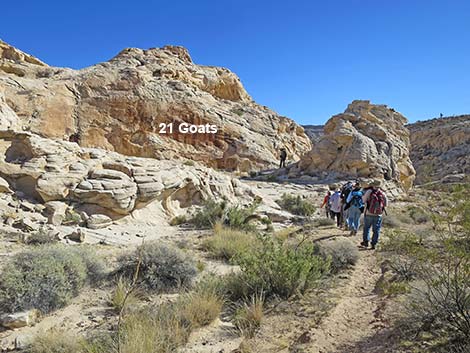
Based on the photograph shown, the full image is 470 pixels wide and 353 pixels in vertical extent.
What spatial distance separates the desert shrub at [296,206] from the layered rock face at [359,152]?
21.5 ft

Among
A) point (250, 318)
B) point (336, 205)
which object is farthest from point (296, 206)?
point (250, 318)

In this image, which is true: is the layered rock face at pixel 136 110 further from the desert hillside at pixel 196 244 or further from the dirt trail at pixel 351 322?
the dirt trail at pixel 351 322

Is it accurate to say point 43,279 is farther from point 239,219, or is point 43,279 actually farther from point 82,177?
point 239,219

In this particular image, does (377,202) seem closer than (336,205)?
Yes

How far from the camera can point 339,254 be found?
6.34m

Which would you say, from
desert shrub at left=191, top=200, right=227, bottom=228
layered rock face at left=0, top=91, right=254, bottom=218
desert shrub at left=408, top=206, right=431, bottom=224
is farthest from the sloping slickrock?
desert shrub at left=408, top=206, right=431, bottom=224

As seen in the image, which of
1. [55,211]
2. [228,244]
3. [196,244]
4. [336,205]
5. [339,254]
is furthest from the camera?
[336,205]

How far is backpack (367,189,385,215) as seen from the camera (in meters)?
7.89

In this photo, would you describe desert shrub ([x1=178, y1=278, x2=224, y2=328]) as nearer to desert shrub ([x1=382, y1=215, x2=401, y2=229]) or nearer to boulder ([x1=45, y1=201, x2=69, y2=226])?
boulder ([x1=45, y1=201, x2=69, y2=226])

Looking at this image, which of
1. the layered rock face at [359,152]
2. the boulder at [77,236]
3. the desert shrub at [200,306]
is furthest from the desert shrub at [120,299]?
the layered rock face at [359,152]

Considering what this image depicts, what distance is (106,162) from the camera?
34.0 ft

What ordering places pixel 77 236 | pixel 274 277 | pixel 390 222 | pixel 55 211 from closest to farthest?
pixel 274 277, pixel 77 236, pixel 55 211, pixel 390 222

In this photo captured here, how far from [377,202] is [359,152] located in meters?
12.3

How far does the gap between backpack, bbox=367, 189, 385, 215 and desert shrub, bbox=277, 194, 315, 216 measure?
5.10 meters
